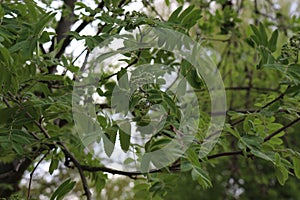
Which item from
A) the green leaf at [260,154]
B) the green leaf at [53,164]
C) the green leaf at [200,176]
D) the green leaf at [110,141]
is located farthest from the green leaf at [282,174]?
the green leaf at [53,164]

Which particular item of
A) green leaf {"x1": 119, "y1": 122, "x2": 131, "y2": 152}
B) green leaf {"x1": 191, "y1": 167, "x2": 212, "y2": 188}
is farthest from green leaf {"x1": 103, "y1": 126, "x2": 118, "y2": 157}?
green leaf {"x1": 191, "y1": 167, "x2": 212, "y2": 188}

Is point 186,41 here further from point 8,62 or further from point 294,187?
point 294,187

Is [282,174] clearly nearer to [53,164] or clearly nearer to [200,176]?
[200,176]

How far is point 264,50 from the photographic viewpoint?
0.82 meters

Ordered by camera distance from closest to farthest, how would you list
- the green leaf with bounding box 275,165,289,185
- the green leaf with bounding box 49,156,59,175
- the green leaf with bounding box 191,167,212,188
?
the green leaf with bounding box 191,167,212,188 < the green leaf with bounding box 275,165,289,185 < the green leaf with bounding box 49,156,59,175

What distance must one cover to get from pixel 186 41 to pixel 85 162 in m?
0.46

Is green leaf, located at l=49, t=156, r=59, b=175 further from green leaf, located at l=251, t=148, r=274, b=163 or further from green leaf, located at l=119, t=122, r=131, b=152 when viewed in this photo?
green leaf, located at l=251, t=148, r=274, b=163

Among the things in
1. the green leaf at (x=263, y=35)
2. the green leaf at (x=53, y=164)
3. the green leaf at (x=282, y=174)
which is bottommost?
the green leaf at (x=53, y=164)

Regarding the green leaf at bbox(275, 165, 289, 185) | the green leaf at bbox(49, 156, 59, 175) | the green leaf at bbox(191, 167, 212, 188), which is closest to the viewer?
the green leaf at bbox(191, 167, 212, 188)

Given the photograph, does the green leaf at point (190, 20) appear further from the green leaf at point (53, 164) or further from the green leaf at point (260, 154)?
the green leaf at point (53, 164)

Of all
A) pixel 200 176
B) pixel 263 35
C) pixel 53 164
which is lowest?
pixel 53 164

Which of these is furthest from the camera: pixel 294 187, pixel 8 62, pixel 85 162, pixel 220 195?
pixel 220 195

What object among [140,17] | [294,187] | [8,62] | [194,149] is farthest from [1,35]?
[294,187]

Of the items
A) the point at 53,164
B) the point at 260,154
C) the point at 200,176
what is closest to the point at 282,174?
the point at 260,154
